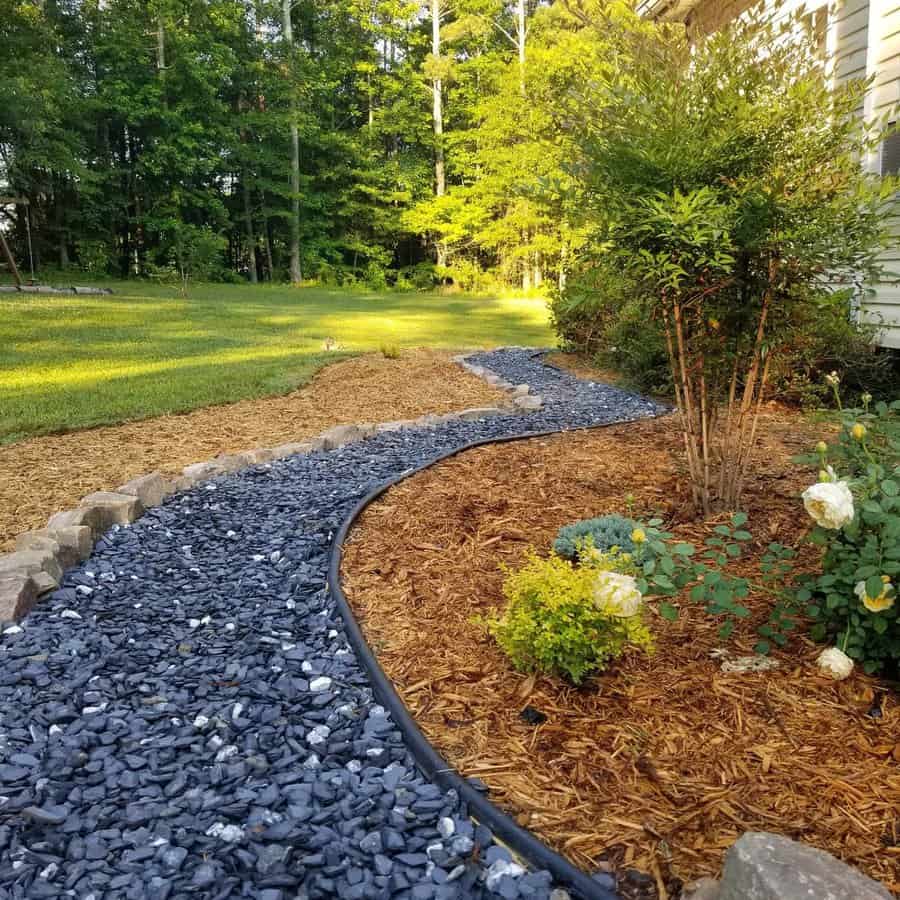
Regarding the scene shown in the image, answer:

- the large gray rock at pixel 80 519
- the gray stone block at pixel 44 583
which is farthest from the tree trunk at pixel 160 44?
the gray stone block at pixel 44 583

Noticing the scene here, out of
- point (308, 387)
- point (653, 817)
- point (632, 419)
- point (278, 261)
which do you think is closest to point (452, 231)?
point (278, 261)

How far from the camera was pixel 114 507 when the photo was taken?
3.21 metres

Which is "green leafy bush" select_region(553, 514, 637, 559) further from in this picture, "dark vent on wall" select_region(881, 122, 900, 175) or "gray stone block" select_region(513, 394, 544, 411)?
"dark vent on wall" select_region(881, 122, 900, 175)

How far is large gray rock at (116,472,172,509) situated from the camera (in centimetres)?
344

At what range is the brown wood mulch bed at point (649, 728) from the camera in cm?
146

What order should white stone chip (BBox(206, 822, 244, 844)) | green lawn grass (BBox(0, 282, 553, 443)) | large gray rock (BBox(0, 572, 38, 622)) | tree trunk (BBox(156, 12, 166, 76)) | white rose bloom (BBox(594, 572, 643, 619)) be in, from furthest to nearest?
tree trunk (BBox(156, 12, 166, 76)), green lawn grass (BBox(0, 282, 553, 443)), large gray rock (BBox(0, 572, 38, 622)), white rose bloom (BBox(594, 572, 643, 619)), white stone chip (BBox(206, 822, 244, 844))

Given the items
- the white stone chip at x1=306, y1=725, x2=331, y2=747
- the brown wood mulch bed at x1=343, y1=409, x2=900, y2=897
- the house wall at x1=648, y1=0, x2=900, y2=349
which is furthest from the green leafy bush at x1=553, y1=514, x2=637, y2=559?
the house wall at x1=648, y1=0, x2=900, y2=349

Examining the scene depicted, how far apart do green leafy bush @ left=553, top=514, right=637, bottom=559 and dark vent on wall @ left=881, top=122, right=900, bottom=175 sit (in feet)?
13.8

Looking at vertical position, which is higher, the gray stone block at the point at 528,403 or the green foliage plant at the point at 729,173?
the green foliage plant at the point at 729,173

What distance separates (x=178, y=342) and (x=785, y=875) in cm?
903

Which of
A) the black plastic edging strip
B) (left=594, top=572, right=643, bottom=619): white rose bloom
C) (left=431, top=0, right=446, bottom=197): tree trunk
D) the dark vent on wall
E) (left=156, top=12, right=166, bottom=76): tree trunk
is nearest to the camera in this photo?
the black plastic edging strip

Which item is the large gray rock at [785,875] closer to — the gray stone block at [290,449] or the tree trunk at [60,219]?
the gray stone block at [290,449]

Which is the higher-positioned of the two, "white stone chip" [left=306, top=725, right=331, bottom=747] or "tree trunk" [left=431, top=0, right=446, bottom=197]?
"tree trunk" [left=431, top=0, right=446, bottom=197]

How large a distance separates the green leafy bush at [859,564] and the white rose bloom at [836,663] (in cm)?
3
